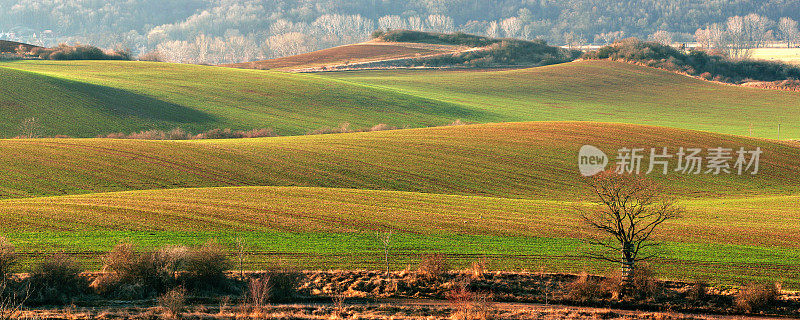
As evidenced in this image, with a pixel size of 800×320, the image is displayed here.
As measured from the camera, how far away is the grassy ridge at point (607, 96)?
9025 cm

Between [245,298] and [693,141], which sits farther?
[693,141]

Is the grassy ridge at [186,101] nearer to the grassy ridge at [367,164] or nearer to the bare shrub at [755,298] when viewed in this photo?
the grassy ridge at [367,164]

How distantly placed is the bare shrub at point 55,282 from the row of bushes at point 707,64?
12487 cm

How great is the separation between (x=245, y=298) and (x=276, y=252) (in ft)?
16.2

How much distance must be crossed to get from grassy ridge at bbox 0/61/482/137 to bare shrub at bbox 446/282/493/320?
46.7 m

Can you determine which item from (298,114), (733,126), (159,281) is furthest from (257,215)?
(733,126)

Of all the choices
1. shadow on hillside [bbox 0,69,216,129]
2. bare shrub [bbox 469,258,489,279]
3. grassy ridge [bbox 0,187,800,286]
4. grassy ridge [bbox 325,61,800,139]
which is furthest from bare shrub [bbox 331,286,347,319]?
grassy ridge [bbox 325,61,800,139]

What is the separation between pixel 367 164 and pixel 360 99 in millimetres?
40137

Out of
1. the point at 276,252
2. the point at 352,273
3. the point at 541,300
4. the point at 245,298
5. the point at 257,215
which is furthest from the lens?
the point at 257,215

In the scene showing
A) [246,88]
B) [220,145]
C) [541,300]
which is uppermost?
[246,88]

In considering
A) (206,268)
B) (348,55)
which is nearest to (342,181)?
(206,268)

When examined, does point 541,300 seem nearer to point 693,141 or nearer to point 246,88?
point 693,141

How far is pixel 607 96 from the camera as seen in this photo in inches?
4269

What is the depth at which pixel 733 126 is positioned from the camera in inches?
3383
